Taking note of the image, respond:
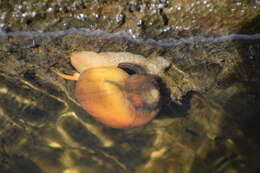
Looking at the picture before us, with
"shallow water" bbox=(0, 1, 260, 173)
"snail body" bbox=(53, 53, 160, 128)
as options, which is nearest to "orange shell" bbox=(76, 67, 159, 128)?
"snail body" bbox=(53, 53, 160, 128)

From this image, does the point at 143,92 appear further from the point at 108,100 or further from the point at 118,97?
the point at 108,100

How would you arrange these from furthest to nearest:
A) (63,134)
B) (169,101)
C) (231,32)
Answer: (231,32), (169,101), (63,134)

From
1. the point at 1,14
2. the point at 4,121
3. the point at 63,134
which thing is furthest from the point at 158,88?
the point at 1,14

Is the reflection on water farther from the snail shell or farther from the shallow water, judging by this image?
the snail shell

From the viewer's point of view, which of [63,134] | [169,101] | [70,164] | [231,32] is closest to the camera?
[70,164]

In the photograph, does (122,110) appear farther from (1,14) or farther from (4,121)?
(1,14)

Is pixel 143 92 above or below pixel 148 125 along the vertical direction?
above

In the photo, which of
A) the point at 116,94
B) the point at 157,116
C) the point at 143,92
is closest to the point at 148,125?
the point at 157,116

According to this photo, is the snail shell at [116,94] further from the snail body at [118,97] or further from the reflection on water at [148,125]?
the reflection on water at [148,125]
